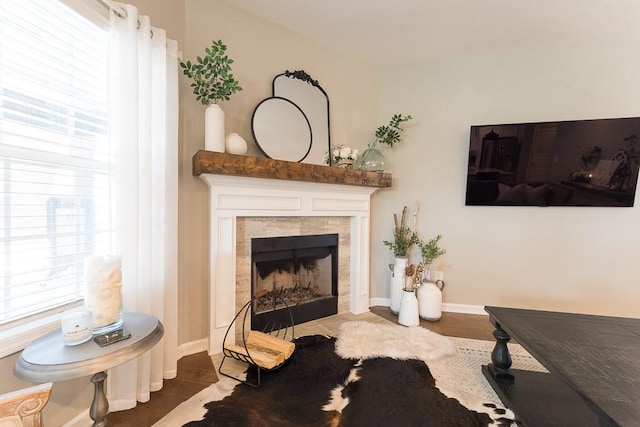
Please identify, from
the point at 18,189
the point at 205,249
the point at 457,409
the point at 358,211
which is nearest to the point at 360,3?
the point at 358,211

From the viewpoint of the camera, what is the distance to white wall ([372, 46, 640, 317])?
2.65m

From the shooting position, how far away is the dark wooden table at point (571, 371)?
1010 mm

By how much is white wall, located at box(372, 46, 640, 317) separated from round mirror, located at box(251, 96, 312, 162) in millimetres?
1103

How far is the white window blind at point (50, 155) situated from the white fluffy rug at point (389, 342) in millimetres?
1750

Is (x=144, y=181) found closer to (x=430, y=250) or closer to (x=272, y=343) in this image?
(x=272, y=343)

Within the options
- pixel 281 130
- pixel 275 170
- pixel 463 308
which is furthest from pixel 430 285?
→ pixel 281 130

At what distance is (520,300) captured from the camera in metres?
2.88

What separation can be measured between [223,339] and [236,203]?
1.01 m

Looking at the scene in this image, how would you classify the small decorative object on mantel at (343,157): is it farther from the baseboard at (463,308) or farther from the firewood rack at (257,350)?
the baseboard at (463,308)

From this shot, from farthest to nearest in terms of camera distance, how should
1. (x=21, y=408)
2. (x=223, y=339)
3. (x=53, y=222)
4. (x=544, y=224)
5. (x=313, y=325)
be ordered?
1. (x=544, y=224)
2. (x=313, y=325)
3. (x=223, y=339)
4. (x=53, y=222)
5. (x=21, y=408)

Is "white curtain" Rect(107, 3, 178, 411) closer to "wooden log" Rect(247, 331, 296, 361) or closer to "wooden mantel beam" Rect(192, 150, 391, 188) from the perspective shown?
"wooden mantel beam" Rect(192, 150, 391, 188)

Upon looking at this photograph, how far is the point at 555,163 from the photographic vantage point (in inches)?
106

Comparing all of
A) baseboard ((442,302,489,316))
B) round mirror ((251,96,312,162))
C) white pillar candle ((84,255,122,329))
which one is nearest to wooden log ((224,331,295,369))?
white pillar candle ((84,255,122,329))

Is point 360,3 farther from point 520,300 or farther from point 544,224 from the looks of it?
point 520,300
